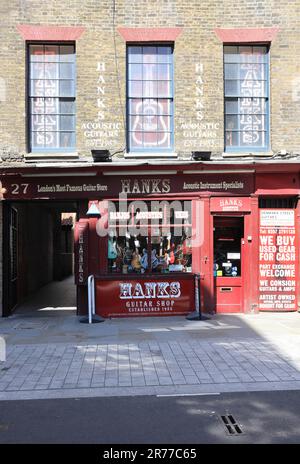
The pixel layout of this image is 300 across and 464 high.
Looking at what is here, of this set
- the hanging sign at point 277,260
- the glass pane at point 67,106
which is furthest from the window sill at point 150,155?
the hanging sign at point 277,260

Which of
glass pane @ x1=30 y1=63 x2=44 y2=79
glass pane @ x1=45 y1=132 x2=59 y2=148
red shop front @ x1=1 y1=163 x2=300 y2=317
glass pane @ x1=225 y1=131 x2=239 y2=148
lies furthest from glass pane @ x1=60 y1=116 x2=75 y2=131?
glass pane @ x1=225 y1=131 x2=239 y2=148

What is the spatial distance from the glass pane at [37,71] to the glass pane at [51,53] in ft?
0.84

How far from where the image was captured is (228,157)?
37.7 ft

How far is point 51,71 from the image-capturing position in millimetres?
11617

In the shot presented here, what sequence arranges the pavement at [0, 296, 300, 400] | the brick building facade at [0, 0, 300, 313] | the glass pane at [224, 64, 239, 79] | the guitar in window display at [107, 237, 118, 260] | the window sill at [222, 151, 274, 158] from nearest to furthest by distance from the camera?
the pavement at [0, 296, 300, 400] → the brick building facade at [0, 0, 300, 313] → the window sill at [222, 151, 274, 158] → the guitar in window display at [107, 237, 118, 260] → the glass pane at [224, 64, 239, 79]

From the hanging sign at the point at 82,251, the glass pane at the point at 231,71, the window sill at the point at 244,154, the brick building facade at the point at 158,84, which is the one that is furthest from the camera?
the glass pane at the point at 231,71

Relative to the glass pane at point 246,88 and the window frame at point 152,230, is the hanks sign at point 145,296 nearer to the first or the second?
the window frame at point 152,230

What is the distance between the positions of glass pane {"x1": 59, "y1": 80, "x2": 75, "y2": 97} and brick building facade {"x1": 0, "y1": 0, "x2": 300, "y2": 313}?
0.19 ft

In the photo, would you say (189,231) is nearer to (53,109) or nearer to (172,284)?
(172,284)

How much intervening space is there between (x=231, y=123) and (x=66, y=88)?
4.30 m

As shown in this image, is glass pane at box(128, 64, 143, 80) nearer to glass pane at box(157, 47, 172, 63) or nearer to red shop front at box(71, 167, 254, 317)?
glass pane at box(157, 47, 172, 63)

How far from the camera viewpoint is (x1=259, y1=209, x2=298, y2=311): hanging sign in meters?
11.6

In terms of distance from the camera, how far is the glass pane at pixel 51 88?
11.6m
